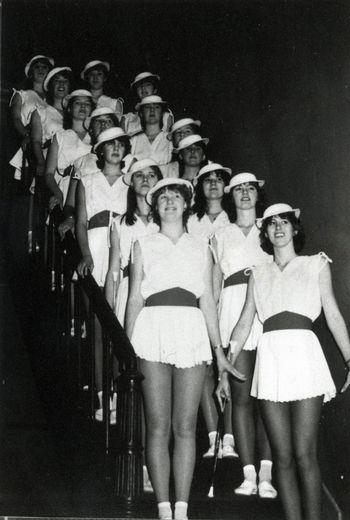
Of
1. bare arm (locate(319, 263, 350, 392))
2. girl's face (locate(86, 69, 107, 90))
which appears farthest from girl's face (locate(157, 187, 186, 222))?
girl's face (locate(86, 69, 107, 90))

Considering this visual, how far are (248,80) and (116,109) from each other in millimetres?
1059

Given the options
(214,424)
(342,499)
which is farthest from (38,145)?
(342,499)

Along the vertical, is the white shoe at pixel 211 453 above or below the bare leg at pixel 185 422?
below

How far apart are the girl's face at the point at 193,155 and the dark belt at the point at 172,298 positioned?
1524 mm

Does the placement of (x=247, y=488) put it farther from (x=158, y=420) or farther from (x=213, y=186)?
(x=213, y=186)

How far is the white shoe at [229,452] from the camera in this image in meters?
3.59

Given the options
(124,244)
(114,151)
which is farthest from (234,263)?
(114,151)

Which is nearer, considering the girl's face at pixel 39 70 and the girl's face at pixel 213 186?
the girl's face at pixel 213 186

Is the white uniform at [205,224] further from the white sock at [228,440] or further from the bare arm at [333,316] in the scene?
the white sock at [228,440]

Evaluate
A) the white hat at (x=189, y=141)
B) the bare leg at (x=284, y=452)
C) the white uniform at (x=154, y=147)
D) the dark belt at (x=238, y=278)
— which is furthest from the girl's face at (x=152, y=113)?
the bare leg at (x=284, y=452)

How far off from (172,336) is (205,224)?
115cm

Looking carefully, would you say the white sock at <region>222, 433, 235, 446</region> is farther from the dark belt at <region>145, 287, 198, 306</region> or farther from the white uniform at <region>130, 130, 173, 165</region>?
the white uniform at <region>130, 130, 173, 165</region>

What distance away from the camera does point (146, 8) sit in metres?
5.79

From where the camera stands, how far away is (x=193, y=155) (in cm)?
460
